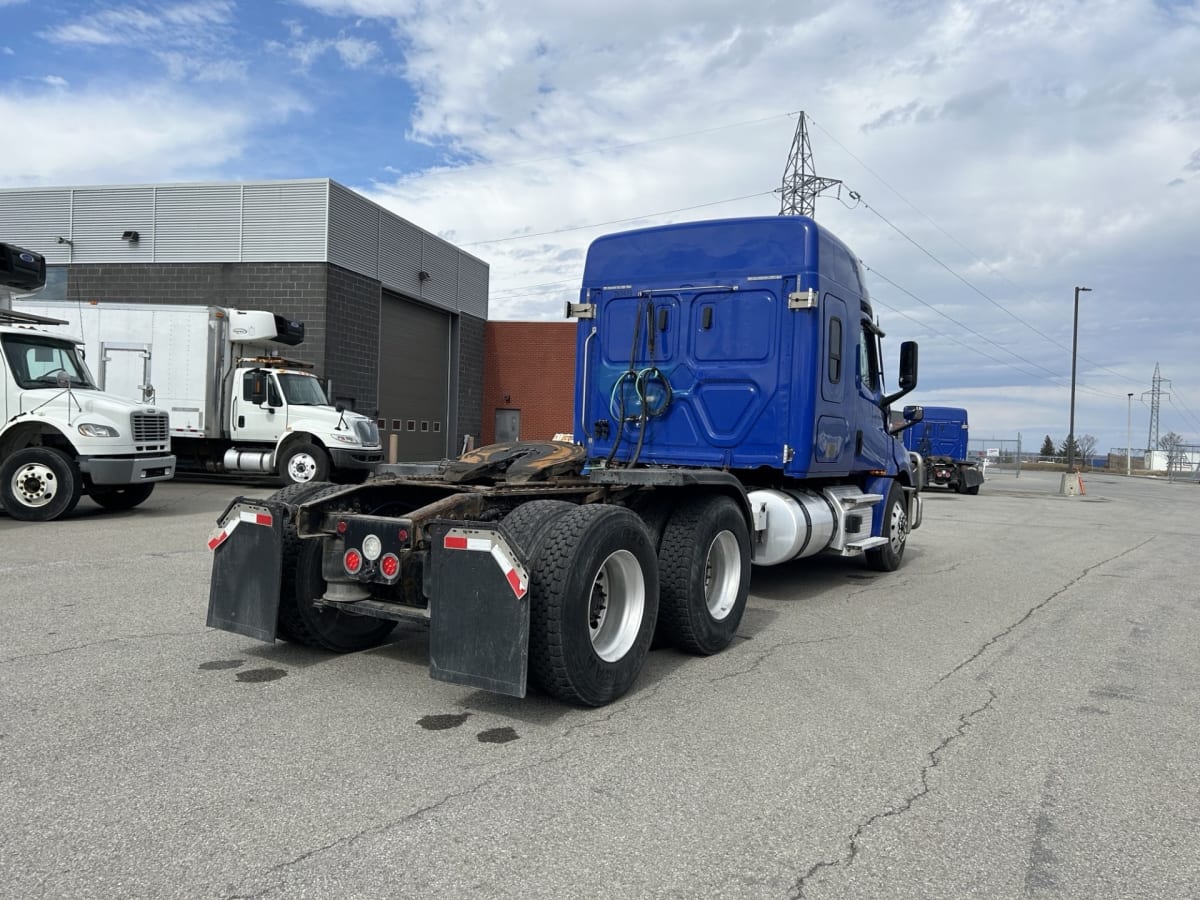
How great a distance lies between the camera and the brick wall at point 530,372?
33531 millimetres

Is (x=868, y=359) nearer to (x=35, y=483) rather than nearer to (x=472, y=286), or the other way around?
(x=35, y=483)

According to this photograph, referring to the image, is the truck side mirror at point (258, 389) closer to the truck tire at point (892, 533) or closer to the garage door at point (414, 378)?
the garage door at point (414, 378)

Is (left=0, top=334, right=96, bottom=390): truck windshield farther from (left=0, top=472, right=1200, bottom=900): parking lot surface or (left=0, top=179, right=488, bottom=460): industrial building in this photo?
(left=0, top=179, right=488, bottom=460): industrial building

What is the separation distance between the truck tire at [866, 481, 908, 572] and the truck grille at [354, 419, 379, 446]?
11.6 m

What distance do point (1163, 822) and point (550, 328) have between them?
3097cm

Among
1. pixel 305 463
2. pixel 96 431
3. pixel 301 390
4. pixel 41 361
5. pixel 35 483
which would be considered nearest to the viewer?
pixel 35 483

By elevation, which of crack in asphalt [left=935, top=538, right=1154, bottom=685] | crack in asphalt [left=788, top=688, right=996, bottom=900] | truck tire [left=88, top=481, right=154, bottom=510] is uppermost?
truck tire [left=88, top=481, right=154, bottom=510]

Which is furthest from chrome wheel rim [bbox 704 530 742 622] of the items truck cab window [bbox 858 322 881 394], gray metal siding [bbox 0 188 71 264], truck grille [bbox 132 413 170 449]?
gray metal siding [bbox 0 188 71 264]

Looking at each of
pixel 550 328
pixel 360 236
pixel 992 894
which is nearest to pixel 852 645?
pixel 992 894

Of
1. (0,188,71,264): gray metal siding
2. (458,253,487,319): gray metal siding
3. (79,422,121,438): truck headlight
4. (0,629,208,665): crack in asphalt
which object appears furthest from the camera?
(458,253,487,319): gray metal siding

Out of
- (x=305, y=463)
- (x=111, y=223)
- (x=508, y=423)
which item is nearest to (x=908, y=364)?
(x=305, y=463)

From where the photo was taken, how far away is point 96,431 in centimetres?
1197

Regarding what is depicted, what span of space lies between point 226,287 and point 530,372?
40.1 feet

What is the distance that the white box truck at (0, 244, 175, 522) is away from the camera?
1166 cm
